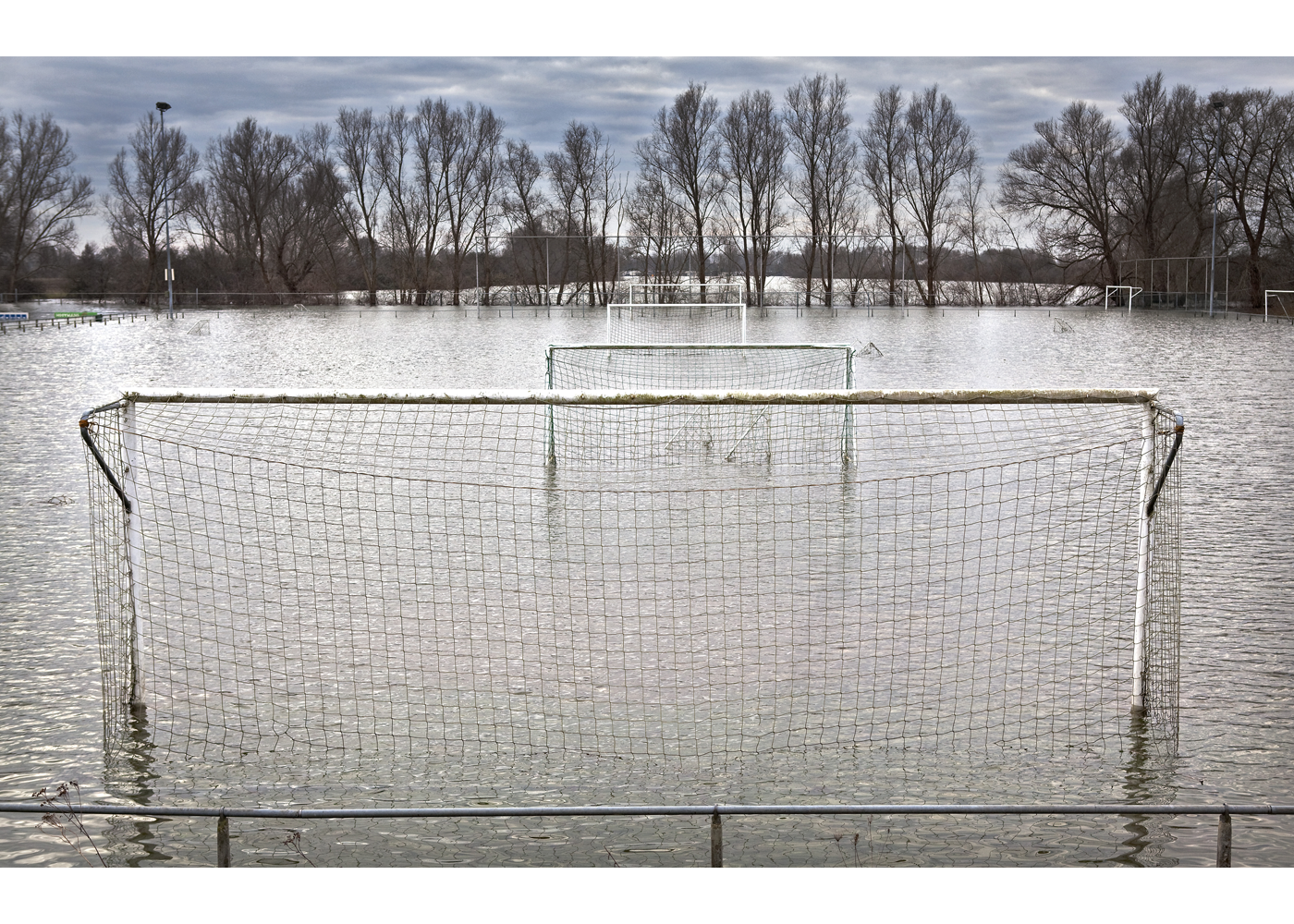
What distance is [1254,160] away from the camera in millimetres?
51344

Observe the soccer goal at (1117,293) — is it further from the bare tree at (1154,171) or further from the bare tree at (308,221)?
the bare tree at (308,221)

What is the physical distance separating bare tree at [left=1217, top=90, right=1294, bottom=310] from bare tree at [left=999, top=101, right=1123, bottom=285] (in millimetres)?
8191

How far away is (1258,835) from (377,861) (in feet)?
10.0

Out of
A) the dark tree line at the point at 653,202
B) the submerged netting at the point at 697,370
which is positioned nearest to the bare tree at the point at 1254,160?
the dark tree line at the point at 653,202

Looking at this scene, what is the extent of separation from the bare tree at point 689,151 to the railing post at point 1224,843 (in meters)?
63.7

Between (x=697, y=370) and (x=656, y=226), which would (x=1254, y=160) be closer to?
(x=656, y=226)

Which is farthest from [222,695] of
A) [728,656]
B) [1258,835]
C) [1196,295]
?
[1196,295]

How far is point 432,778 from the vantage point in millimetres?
4535

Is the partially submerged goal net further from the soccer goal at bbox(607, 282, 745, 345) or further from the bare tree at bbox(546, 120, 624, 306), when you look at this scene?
the bare tree at bbox(546, 120, 624, 306)

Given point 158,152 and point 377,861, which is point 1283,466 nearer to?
point 377,861

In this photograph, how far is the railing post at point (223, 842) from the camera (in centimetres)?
355

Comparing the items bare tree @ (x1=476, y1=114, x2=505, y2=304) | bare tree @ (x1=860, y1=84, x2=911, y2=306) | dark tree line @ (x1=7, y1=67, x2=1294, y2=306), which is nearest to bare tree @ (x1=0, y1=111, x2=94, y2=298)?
dark tree line @ (x1=7, y1=67, x2=1294, y2=306)

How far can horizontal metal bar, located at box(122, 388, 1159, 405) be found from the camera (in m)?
4.99

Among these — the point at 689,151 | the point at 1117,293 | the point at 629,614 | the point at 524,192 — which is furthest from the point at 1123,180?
the point at 629,614
